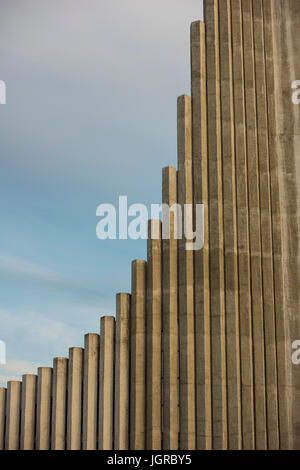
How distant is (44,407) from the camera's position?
18.9m

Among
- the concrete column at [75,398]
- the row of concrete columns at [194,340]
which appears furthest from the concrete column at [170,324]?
the concrete column at [75,398]

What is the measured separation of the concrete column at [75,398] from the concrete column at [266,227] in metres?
4.00

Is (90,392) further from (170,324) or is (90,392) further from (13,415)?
(170,324)

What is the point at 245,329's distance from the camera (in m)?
19.0

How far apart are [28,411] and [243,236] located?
6024 millimetres

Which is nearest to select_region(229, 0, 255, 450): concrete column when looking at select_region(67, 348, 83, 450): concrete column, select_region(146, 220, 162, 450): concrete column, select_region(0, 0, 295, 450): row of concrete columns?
select_region(0, 0, 295, 450): row of concrete columns

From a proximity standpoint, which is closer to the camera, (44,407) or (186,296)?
(44,407)

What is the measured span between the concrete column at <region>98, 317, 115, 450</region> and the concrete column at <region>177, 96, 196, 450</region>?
1482 mm

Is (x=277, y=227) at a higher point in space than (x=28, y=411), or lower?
higher

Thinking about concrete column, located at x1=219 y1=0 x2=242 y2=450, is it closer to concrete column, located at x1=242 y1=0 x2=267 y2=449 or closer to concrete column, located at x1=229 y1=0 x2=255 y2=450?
concrete column, located at x1=229 y1=0 x2=255 y2=450

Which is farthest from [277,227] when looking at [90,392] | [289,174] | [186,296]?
[90,392]

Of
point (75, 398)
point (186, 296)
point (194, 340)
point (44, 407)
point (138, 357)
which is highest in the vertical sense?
point (186, 296)

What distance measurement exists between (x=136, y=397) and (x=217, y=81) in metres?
7.48

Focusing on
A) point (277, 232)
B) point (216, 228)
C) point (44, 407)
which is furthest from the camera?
point (277, 232)
